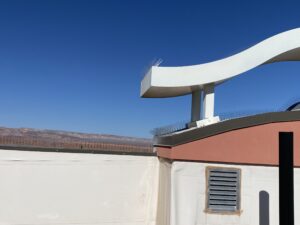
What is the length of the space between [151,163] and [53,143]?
269 centimetres

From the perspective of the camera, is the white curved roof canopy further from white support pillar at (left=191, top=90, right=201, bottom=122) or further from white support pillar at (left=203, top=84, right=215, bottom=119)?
white support pillar at (left=191, top=90, right=201, bottom=122)

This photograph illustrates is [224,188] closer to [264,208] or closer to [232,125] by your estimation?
[264,208]

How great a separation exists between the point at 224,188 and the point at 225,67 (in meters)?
3.48

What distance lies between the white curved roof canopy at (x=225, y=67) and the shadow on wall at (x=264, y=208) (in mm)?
3340

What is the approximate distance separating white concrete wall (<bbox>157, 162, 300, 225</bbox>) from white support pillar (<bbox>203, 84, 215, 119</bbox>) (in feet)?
8.14

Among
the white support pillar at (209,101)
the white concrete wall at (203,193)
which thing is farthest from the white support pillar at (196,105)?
the white concrete wall at (203,193)

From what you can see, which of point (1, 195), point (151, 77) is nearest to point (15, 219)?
point (1, 195)

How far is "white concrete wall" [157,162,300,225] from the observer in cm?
791

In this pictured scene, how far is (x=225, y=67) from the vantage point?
9750 millimetres

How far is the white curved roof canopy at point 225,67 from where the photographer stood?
974 centimetres

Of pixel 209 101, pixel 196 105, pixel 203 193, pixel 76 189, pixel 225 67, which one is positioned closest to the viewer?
pixel 203 193

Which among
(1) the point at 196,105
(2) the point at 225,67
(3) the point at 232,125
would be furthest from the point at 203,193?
(1) the point at 196,105

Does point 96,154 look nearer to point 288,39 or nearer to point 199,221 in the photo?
point 199,221

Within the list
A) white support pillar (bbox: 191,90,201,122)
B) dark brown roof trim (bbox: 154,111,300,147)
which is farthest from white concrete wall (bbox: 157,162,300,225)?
white support pillar (bbox: 191,90,201,122)
